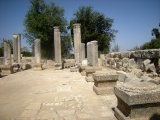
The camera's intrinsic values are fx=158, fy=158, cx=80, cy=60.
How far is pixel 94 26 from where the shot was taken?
27.9 m

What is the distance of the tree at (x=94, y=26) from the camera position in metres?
27.1

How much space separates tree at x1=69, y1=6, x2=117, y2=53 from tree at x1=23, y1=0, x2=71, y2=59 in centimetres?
278

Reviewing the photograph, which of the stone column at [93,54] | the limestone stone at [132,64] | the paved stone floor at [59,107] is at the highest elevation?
the stone column at [93,54]

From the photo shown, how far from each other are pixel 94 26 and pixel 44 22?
8.66m

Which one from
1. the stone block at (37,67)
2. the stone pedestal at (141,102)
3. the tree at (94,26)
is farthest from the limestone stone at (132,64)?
the tree at (94,26)

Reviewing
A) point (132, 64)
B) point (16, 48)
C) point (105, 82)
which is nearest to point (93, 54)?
point (132, 64)

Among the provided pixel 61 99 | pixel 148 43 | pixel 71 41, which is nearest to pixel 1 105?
pixel 61 99

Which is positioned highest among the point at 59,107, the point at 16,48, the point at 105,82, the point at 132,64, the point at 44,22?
the point at 44,22

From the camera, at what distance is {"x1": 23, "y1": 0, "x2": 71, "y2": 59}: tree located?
25.3 metres

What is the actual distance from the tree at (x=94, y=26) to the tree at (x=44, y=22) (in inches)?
110

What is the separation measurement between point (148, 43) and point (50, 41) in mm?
19525

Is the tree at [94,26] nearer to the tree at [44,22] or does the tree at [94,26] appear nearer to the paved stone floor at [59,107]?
the tree at [44,22]

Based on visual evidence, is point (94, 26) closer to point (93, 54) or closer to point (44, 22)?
point (44, 22)

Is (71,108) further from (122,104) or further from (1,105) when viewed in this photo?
(1,105)
